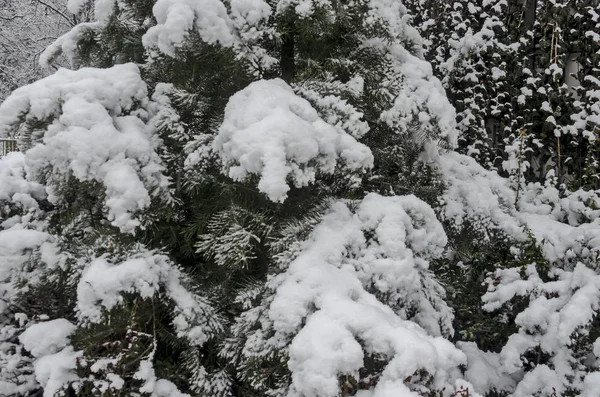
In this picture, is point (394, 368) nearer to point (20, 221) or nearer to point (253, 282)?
point (253, 282)

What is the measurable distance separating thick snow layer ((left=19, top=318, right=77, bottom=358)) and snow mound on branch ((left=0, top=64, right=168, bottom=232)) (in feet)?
1.76

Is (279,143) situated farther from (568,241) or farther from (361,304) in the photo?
(568,241)

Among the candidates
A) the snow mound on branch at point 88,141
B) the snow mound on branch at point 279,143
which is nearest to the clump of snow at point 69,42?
the snow mound on branch at point 88,141

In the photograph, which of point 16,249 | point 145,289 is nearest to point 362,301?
point 145,289

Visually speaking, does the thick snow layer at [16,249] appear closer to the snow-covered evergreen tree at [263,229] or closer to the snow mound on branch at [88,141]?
the snow-covered evergreen tree at [263,229]

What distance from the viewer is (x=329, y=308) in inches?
62.4

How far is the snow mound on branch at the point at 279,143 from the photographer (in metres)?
1.67

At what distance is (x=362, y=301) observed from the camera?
170 cm

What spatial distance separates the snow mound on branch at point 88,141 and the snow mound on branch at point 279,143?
33cm

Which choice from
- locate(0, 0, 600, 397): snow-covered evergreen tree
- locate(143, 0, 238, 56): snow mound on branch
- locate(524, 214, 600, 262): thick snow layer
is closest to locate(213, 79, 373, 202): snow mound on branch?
locate(0, 0, 600, 397): snow-covered evergreen tree

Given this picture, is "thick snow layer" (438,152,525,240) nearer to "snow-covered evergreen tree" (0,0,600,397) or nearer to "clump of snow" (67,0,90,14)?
"snow-covered evergreen tree" (0,0,600,397)

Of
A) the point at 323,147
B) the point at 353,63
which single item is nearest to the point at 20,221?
the point at 323,147

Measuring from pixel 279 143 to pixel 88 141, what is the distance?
744 mm

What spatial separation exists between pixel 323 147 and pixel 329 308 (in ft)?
2.01
